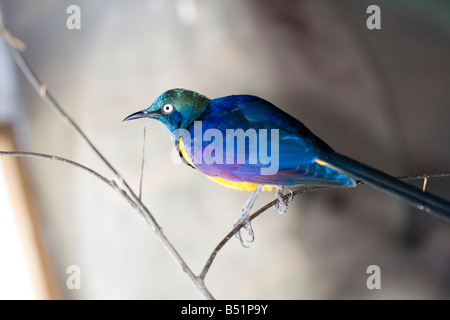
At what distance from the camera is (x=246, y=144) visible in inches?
22.5

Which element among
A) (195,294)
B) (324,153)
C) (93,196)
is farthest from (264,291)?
(324,153)

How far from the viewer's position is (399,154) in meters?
1.49

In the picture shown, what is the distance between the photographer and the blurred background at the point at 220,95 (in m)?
1.33

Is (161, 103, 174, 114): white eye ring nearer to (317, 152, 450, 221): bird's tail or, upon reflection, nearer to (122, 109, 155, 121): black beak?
(122, 109, 155, 121): black beak

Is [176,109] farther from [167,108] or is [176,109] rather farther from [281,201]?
[281,201]

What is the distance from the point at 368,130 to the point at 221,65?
21.1 inches

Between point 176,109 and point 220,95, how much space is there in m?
0.79

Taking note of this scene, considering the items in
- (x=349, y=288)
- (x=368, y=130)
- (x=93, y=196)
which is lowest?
(x=349, y=288)

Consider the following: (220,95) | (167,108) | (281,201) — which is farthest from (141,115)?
(220,95)

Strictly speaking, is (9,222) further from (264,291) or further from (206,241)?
(264,291)

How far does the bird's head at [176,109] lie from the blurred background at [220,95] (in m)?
0.72

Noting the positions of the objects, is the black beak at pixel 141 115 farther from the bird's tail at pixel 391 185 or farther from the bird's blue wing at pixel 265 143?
the bird's tail at pixel 391 185

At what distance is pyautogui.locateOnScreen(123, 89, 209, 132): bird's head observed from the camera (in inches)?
22.5

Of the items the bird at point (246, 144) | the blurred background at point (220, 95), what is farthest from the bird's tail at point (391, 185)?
the blurred background at point (220, 95)
